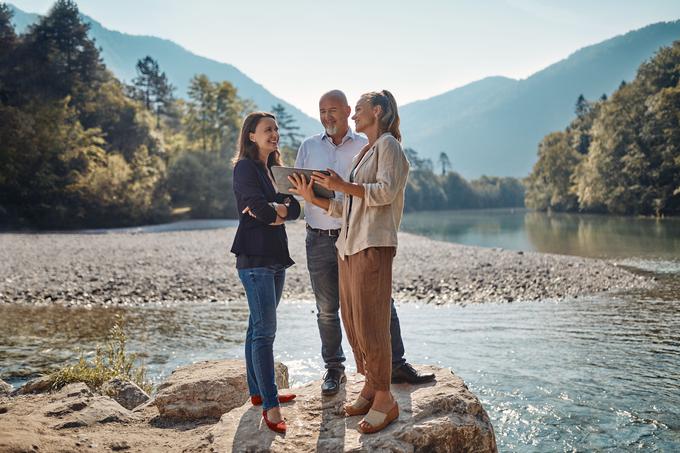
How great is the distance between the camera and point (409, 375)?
4484mm

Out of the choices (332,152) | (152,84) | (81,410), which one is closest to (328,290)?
(332,152)

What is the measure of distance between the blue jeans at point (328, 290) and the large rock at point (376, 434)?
0.35m

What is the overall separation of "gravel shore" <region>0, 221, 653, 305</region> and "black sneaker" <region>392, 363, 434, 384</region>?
10.6 metres

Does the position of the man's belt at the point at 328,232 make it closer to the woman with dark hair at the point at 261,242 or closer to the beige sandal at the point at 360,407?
the woman with dark hair at the point at 261,242

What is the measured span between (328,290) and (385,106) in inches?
63.1

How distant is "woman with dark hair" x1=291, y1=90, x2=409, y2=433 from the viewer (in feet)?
12.1

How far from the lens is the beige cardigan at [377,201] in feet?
11.9

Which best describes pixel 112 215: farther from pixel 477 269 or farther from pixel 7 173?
pixel 477 269

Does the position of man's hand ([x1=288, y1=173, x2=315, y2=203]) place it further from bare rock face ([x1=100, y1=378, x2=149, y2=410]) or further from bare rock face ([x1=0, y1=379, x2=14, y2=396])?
bare rock face ([x1=0, y1=379, x2=14, y2=396])

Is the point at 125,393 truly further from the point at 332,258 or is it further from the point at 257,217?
the point at 257,217

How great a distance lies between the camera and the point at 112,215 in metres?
42.4

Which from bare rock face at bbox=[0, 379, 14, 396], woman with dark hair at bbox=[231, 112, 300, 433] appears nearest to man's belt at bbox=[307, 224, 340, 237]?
woman with dark hair at bbox=[231, 112, 300, 433]

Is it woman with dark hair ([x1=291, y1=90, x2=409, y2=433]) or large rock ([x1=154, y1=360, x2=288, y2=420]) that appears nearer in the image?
woman with dark hair ([x1=291, y1=90, x2=409, y2=433])

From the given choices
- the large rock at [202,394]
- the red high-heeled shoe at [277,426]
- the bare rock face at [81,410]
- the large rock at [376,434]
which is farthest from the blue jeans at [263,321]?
the bare rock face at [81,410]
